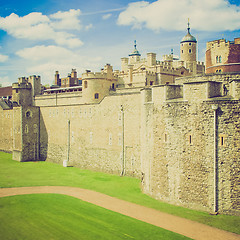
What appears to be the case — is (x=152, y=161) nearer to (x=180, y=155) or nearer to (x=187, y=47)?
(x=180, y=155)

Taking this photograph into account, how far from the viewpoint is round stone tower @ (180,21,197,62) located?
64.2 m

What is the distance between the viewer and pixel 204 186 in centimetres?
2041

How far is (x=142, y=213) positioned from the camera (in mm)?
20812

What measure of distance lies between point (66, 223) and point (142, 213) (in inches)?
197

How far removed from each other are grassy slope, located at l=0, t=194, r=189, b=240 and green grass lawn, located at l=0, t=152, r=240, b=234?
9.71 feet

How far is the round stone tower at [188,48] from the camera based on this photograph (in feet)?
211

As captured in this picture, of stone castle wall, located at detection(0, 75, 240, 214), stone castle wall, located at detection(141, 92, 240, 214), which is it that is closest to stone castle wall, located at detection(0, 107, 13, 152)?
stone castle wall, located at detection(0, 75, 240, 214)

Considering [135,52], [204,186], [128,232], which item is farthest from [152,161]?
[135,52]

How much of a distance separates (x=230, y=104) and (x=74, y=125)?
24.2m

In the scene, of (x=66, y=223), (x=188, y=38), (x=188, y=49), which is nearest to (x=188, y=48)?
(x=188, y=49)

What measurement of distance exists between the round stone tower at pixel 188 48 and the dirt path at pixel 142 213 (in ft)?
146

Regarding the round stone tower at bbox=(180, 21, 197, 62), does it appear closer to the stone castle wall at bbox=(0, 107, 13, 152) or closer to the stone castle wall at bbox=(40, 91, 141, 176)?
the stone castle wall at bbox=(40, 91, 141, 176)

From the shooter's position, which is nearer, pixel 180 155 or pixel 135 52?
pixel 180 155

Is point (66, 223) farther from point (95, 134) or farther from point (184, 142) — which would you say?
point (95, 134)
